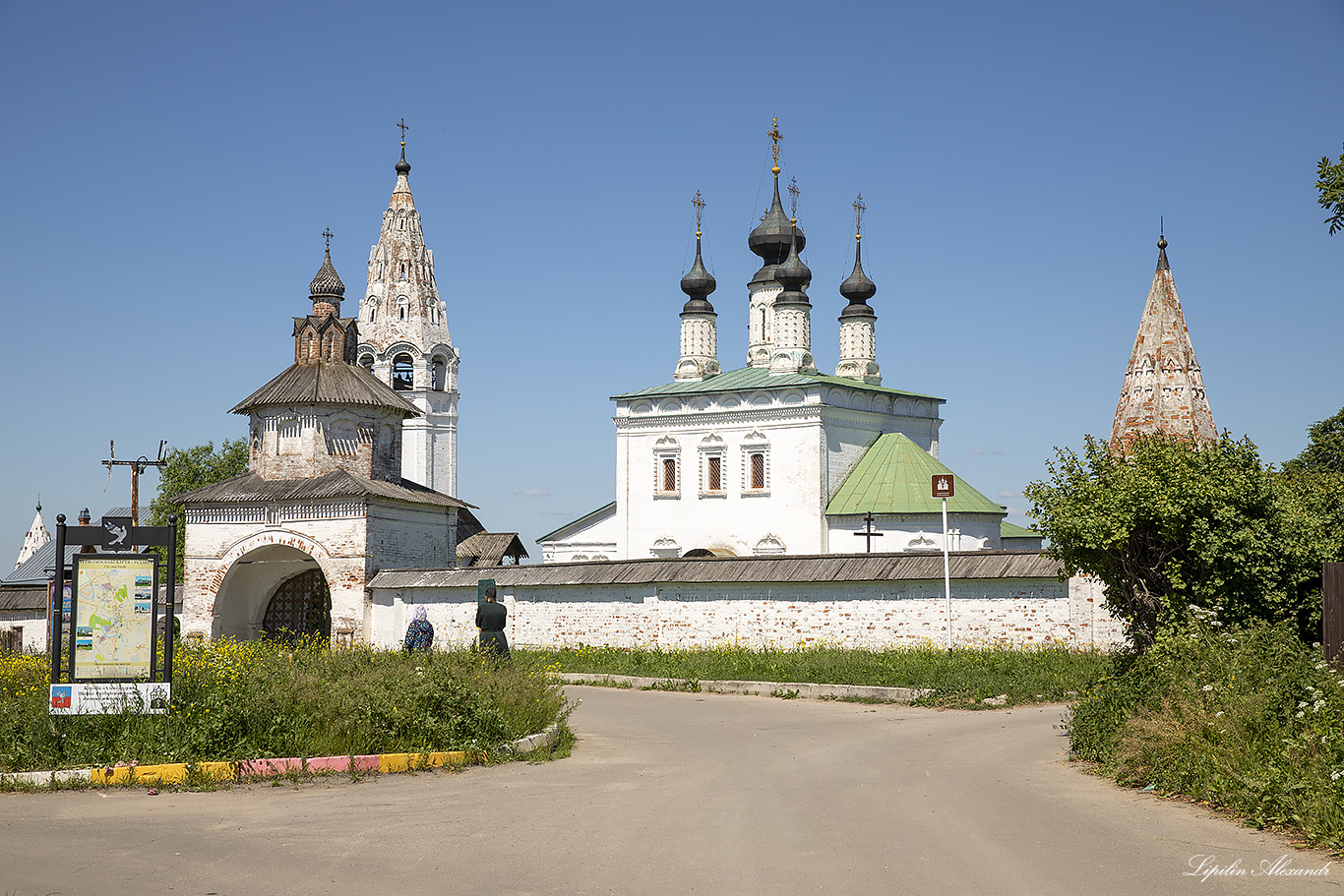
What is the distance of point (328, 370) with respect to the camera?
110ft

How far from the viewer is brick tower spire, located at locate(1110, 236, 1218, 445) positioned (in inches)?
891

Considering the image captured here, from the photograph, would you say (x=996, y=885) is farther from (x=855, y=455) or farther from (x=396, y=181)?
(x=396, y=181)

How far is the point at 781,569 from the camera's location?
24.0 m

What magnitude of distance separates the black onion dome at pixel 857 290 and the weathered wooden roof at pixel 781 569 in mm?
27390

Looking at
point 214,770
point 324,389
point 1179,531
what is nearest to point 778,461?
point 324,389

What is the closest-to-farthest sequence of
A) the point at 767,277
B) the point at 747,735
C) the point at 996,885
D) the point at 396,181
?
the point at 996,885
the point at 747,735
the point at 767,277
the point at 396,181

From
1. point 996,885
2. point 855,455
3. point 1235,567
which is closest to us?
point 996,885

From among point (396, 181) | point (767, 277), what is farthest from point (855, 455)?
point (396, 181)

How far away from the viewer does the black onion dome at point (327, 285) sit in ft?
118

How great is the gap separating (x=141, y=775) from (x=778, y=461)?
3487 centimetres

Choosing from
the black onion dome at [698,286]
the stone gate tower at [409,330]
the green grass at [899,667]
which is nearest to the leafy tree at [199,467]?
the stone gate tower at [409,330]

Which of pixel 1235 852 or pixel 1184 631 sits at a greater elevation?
pixel 1184 631

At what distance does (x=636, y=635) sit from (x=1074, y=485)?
13836mm

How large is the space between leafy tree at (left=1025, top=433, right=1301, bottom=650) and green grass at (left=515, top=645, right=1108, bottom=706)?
2.65m
